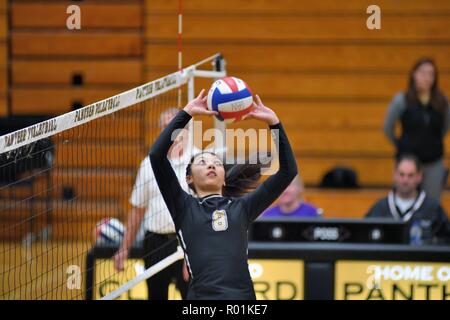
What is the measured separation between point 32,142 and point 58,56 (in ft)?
22.0

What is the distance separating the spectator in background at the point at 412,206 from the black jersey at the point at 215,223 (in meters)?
3.31

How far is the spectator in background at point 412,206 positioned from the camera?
8.76 m

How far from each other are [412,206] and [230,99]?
3628 mm

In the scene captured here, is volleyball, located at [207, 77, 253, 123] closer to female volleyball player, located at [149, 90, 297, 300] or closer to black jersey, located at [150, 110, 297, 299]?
female volleyball player, located at [149, 90, 297, 300]

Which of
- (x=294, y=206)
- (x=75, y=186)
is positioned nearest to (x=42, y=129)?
(x=294, y=206)

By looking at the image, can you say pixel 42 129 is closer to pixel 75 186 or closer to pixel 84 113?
pixel 84 113

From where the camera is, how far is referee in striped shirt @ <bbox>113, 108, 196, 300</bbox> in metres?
7.26

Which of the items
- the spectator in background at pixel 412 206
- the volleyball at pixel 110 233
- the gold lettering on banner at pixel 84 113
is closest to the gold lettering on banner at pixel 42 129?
the gold lettering on banner at pixel 84 113

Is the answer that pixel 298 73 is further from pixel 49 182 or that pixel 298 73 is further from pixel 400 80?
pixel 49 182

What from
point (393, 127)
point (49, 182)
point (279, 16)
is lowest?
point (49, 182)

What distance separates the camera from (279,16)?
12203 mm

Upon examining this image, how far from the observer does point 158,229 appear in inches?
289

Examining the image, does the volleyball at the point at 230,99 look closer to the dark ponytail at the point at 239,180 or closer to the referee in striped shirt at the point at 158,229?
the dark ponytail at the point at 239,180
